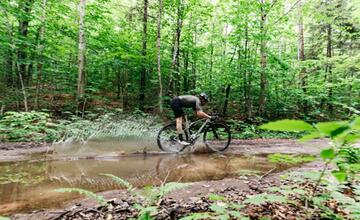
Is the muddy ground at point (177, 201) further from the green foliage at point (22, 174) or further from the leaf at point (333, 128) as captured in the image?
the leaf at point (333, 128)

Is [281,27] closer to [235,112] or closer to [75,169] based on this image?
[235,112]

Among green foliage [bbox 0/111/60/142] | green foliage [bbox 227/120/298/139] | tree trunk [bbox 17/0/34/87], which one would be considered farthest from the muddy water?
tree trunk [bbox 17/0/34/87]

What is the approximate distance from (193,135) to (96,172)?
3.71 metres

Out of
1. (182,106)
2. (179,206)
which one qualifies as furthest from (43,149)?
(179,206)

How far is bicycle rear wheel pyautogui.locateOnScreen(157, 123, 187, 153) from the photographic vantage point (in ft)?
27.1

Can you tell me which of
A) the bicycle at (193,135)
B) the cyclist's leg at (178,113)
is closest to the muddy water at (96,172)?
the bicycle at (193,135)

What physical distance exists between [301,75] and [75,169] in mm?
16953

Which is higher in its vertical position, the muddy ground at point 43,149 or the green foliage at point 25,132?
the green foliage at point 25,132

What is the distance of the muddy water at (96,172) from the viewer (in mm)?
3947

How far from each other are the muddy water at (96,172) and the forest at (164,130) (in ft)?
0.10

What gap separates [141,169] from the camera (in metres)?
5.89

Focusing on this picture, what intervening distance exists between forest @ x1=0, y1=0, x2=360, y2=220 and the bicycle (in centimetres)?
5

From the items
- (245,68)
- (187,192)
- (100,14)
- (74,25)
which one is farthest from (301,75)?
(187,192)

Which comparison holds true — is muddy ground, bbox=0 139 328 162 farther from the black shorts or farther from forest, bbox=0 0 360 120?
forest, bbox=0 0 360 120
